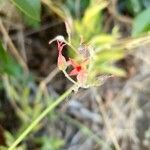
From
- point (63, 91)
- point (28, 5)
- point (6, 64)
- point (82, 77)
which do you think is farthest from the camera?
point (63, 91)

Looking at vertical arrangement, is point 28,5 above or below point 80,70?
above

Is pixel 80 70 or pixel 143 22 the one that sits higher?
pixel 143 22

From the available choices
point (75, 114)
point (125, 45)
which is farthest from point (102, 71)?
point (75, 114)

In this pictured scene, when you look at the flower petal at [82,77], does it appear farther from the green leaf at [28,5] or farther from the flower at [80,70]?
the green leaf at [28,5]

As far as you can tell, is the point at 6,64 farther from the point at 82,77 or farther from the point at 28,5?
the point at 82,77

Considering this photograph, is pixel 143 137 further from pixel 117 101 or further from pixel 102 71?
pixel 102 71

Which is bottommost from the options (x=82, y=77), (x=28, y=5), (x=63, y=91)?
(x=82, y=77)

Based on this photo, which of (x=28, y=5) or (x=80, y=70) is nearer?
(x=80, y=70)

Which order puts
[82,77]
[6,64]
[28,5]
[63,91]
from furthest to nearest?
[63,91]
[6,64]
[28,5]
[82,77]

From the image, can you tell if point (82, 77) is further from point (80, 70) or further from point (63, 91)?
point (63, 91)

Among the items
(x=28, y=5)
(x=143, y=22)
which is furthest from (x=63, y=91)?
(x=28, y=5)

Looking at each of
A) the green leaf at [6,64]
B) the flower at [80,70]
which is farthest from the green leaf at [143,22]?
the flower at [80,70]
